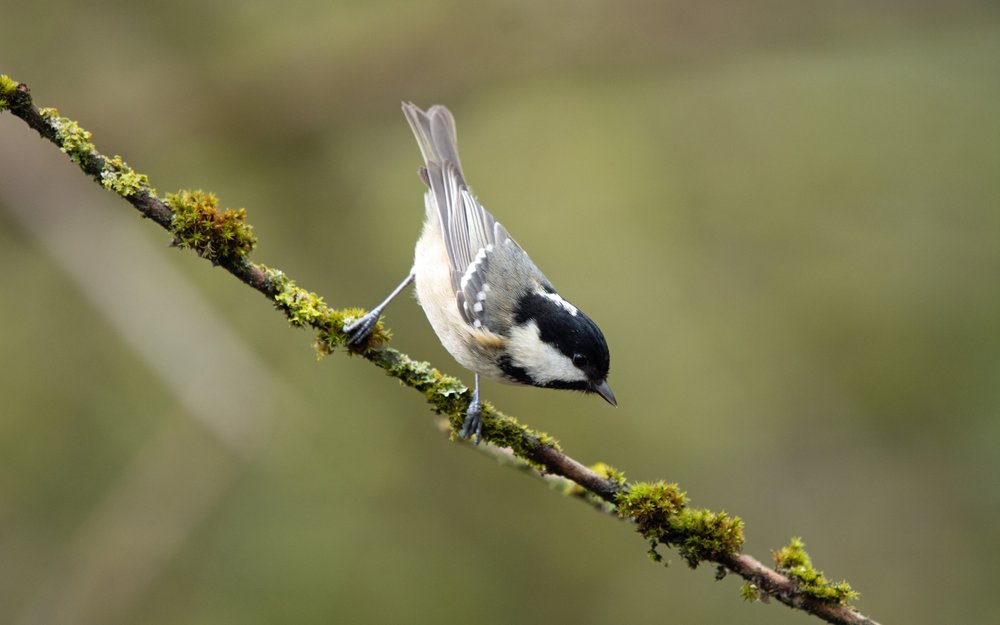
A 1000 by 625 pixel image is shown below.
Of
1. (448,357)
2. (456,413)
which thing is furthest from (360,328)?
(448,357)

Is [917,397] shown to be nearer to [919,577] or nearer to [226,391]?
[919,577]

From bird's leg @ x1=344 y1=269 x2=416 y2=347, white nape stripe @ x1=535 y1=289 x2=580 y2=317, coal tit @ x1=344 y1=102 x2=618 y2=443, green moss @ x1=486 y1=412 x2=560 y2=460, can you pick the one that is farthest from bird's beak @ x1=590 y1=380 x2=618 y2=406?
bird's leg @ x1=344 y1=269 x2=416 y2=347

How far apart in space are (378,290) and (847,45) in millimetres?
3900

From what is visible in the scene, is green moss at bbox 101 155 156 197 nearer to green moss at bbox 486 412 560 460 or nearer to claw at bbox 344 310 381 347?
claw at bbox 344 310 381 347

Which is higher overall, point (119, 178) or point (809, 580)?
point (809, 580)

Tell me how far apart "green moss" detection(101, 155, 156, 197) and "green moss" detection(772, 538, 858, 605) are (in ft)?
7.43

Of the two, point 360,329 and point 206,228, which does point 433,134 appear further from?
point 206,228

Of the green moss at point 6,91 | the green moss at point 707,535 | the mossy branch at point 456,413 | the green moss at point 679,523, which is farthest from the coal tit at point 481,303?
the green moss at point 6,91

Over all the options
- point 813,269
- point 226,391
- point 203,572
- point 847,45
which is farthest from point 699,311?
point 203,572

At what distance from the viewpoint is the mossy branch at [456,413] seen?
253 cm

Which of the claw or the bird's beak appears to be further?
the bird's beak

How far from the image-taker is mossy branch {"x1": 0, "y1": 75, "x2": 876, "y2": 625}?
99.6 inches

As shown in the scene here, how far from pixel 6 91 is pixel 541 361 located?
198 cm

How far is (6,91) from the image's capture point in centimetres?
234
